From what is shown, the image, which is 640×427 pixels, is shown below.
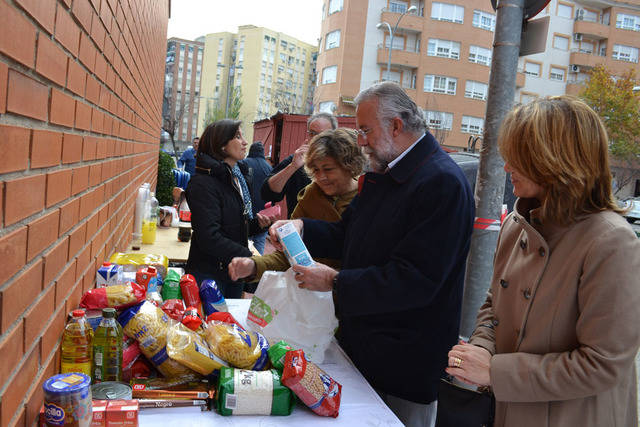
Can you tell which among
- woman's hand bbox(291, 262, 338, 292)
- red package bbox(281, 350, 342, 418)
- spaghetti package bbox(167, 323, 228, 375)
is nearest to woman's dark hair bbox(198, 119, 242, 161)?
woman's hand bbox(291, 262, 338, 292)

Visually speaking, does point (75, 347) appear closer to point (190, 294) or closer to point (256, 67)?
point (190, 294)

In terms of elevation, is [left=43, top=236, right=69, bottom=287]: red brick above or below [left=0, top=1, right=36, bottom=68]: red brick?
below

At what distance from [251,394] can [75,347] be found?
0.60 meters

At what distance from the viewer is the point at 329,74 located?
39625mm

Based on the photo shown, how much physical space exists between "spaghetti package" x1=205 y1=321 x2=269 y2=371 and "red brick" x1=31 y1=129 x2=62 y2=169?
2.74 feet

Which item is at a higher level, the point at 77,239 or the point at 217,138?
the point at 217,138

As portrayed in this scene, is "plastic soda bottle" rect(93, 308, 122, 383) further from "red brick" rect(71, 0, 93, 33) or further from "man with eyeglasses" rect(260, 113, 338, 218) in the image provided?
"man with eyeglasses" rect(260, 113, 338, 218)

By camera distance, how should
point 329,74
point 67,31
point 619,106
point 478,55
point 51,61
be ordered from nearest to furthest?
1. point 51,61
2. point 67,31
3. point 619,106
4. point 478,55
5. point 329,74

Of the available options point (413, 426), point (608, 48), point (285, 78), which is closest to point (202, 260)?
point (413, 426)

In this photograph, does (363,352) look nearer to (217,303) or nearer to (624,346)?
(217,303)

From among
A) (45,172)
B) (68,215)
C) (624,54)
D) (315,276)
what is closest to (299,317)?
(315,276)

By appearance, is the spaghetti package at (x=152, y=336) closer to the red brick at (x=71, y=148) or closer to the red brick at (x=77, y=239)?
the red brick at (x=77, y=239)

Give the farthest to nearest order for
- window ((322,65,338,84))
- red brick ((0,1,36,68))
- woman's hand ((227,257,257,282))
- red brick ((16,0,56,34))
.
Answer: window ((322,65,338,84)), woman's hand ((227,257,257,282)), red brick ((16,0,56,34)), red brick ((0,1,36,68))

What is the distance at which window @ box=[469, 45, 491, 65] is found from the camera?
37344mm
